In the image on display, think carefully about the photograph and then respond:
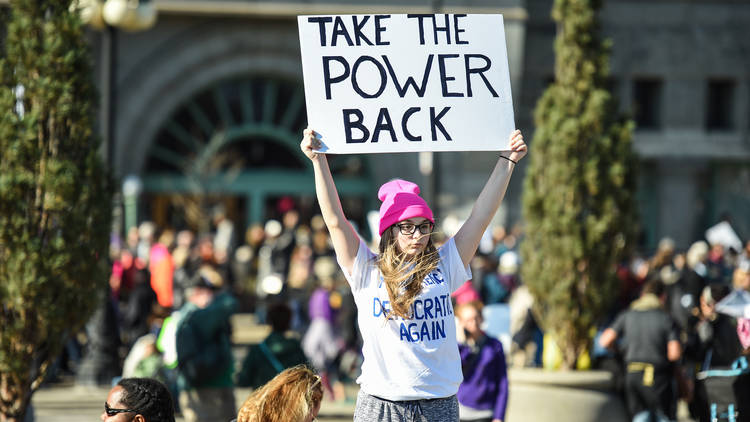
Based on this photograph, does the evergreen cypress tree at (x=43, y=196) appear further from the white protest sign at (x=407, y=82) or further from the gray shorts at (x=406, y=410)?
the gray shorts at (x=406, y=410)

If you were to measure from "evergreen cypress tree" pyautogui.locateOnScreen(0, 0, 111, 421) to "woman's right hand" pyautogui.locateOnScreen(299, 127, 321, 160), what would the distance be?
2523 mm

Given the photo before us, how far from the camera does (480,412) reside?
24.4 ft

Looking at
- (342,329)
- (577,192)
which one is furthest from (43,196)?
(342,329)

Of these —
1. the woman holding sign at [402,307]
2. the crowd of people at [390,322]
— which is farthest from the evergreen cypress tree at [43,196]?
the woman holding sign at [402,307]

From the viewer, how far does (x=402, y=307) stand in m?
4.51

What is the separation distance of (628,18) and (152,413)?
2805 centimetres

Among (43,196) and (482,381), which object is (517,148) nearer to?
(482,381)

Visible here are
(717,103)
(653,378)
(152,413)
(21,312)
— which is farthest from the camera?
(717,103)

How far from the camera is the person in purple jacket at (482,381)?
7422mm

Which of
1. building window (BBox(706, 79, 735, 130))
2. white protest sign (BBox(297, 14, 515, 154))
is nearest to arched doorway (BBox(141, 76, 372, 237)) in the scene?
building window (BBox(706, 79, 735, 130))

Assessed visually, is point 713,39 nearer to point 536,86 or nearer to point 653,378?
point 536,86

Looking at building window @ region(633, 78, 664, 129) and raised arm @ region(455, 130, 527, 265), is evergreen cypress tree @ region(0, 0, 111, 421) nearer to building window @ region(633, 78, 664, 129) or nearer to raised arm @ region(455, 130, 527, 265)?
raised arm @ region(455, 130, 527, 265)

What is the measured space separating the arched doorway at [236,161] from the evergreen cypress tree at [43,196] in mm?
20999

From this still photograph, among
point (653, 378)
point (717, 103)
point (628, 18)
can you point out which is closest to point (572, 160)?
point (653, 378)
